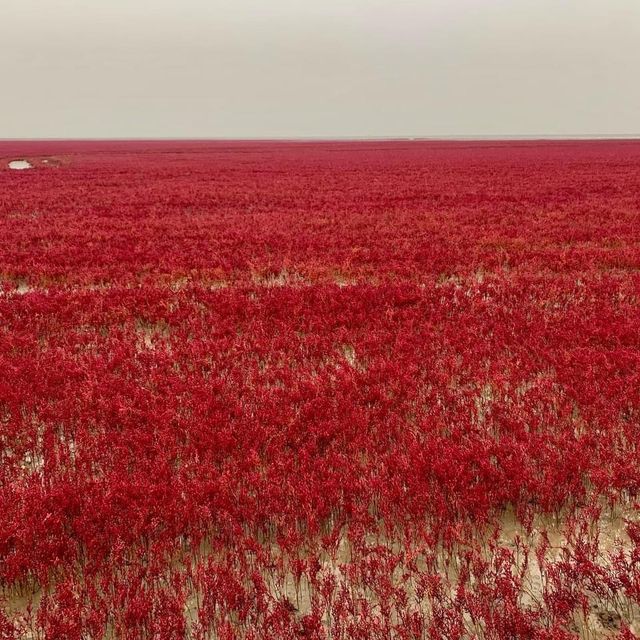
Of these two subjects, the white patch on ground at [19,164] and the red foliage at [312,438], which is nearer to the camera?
the red foliage at [312,438]

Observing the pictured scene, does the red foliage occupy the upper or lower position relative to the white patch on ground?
lower

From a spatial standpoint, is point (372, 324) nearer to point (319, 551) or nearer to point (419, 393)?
point (419, 393)

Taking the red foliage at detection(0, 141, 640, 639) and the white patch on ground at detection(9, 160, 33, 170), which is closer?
the red foliage at detection(0, 141, 640, 639)

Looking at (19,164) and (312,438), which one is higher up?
(19,164)

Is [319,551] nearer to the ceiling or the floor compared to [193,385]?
nearer to the floor

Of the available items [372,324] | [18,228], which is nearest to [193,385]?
[372,324]

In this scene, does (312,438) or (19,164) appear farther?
(19,164)

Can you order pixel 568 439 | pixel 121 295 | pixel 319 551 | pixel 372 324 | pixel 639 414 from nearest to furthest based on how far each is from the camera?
pixel 319 551, pixel 568 439, pixel 639 414, pixel 372 324, pixel 121 295

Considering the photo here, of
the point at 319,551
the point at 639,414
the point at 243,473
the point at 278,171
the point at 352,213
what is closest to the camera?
the point at 319,551

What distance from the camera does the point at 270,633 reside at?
9.56 feet

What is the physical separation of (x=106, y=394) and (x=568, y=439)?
4770 millimetres

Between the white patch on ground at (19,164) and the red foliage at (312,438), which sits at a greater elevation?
the white patch on ground at (19,164)

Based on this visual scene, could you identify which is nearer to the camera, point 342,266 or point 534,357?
point 534,357

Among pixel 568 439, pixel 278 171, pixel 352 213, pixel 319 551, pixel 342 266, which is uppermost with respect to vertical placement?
pixel 278 171
